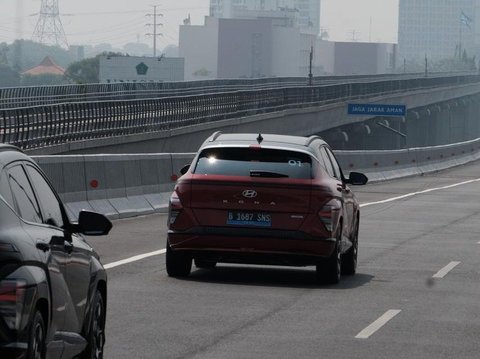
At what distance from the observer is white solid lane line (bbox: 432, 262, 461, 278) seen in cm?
1748

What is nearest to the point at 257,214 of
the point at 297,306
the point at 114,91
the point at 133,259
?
the point at 297,306

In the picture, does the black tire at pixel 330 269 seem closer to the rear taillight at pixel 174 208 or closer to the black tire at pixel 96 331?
the rear taillight at pixel 174 208

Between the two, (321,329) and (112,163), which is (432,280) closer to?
(321,329)

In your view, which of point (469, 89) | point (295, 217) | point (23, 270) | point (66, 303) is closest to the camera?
point (23, 270)

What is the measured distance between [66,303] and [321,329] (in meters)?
4.69

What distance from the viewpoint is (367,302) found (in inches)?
571

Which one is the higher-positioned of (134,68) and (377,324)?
(377,324)

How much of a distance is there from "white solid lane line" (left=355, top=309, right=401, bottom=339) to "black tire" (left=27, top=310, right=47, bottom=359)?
4.96 m

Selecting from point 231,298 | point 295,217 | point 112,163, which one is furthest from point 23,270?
point 112,163

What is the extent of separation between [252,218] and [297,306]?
76.6 inches

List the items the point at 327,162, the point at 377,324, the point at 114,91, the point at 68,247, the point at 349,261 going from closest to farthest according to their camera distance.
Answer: the point at 68,247
the point at 377,324
the point at 327,162
the point at 349,261
the point at 114,91

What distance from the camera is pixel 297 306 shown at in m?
→ 14.0

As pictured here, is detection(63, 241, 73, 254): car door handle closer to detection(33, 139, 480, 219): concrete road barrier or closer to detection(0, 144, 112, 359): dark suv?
detection(0, 144, 112, 359): dark suv

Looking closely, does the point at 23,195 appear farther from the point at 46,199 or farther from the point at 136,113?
the point at 136,113
